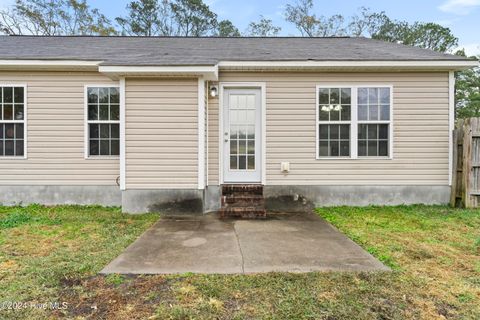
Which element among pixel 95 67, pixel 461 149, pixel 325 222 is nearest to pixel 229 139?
pixel 325 222

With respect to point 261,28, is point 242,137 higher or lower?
lower

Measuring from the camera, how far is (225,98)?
6352 millimetres

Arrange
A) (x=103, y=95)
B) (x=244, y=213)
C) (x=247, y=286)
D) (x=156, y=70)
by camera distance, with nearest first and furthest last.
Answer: (x=247, y=286) < (x=156, y=70) < (x=244, y=213) < (x=103, y=95)

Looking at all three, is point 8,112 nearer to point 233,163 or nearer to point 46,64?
point 46,64

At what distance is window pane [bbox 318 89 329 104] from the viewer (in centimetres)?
631

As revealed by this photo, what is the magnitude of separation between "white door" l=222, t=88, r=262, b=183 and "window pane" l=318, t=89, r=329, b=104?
1.31 meters

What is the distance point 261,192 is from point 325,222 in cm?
153

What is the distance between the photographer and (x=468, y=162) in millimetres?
5895

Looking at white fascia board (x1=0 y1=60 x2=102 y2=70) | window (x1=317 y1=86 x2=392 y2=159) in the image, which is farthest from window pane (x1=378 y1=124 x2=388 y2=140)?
white fascia board (x1=0 y1=60 x2=102 y2=70)

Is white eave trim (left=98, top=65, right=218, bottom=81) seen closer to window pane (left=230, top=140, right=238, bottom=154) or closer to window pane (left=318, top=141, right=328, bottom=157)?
window pane (left=230, top=140, right=238, bottom=154)

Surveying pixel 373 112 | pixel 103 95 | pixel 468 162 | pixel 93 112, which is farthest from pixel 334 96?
pixel 93 112

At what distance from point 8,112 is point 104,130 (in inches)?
81.2

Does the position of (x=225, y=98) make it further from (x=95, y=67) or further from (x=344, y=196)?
(x=344, y=196)

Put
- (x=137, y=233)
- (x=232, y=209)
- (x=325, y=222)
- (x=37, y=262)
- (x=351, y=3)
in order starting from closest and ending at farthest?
1. (x=37, y=262)
2. (x=137, y=233)
3. (x=325, y=222)
4. (x=232, y=209)
5. (x=351, y=3)
